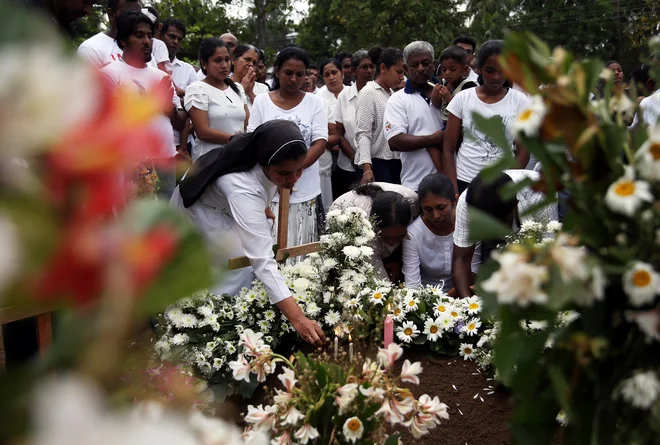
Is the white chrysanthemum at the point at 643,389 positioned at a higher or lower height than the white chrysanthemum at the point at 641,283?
lower

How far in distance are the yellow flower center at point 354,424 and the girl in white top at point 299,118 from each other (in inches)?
115

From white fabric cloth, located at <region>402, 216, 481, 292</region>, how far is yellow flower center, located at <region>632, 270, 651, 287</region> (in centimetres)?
308

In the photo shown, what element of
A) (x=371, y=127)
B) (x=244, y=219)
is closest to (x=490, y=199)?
(x=244, y=219)

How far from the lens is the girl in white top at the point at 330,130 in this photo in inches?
229

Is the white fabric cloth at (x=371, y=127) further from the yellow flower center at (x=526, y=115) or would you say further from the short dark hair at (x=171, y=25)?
the yellow flower center at (x=526, y=115)

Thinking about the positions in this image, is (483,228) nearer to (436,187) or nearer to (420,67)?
(436,187)

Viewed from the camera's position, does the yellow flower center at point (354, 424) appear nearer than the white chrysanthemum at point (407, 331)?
Yes

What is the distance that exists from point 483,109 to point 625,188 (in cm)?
347

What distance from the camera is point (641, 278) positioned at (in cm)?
91

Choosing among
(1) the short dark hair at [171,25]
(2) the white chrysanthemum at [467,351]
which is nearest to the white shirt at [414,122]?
(2) the white chrysanthemum at [467,351]

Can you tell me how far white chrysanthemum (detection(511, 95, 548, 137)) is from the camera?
981 mm

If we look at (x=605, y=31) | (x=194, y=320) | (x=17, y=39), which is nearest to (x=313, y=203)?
(x=194, y=320)

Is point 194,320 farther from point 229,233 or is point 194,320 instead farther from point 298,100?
point 298,100

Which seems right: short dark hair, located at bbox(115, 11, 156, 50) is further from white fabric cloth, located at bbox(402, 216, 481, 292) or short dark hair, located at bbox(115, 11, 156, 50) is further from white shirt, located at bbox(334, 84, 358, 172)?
white shirt, located at bbox(334, 84, 358, 172)
